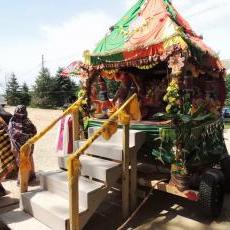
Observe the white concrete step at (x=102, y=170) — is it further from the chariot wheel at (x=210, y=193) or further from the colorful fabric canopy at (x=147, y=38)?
the colorful fabric canopy at (x=147, y=38)

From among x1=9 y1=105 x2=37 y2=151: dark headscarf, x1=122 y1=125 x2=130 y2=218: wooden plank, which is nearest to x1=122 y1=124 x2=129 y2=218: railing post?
x1=122 y1=125 x2=130 y2=218: wooden plank

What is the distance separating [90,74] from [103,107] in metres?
0.84

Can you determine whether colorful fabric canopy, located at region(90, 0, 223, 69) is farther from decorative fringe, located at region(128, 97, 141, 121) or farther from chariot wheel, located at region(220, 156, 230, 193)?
chariot wheel, located at region(220, 156, 230, 193)

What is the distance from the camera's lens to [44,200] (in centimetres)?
502

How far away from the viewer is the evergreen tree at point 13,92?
3860 cm

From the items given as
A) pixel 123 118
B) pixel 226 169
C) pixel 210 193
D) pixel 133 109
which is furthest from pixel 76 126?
pixel 226 169

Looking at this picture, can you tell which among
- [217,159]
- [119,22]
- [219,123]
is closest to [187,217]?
[217,159]

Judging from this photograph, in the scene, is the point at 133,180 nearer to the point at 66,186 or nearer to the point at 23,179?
the point at 66,186

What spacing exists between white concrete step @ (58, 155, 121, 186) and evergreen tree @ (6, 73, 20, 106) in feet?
114

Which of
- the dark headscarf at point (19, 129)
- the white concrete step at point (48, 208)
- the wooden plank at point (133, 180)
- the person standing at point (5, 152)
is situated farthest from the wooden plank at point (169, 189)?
the person standing at point (5, 152)

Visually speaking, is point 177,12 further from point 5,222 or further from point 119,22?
point 5,222

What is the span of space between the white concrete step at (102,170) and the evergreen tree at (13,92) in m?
34.9

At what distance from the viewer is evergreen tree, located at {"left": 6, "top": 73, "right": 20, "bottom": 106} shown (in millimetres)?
38603

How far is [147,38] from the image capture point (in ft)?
20.2
